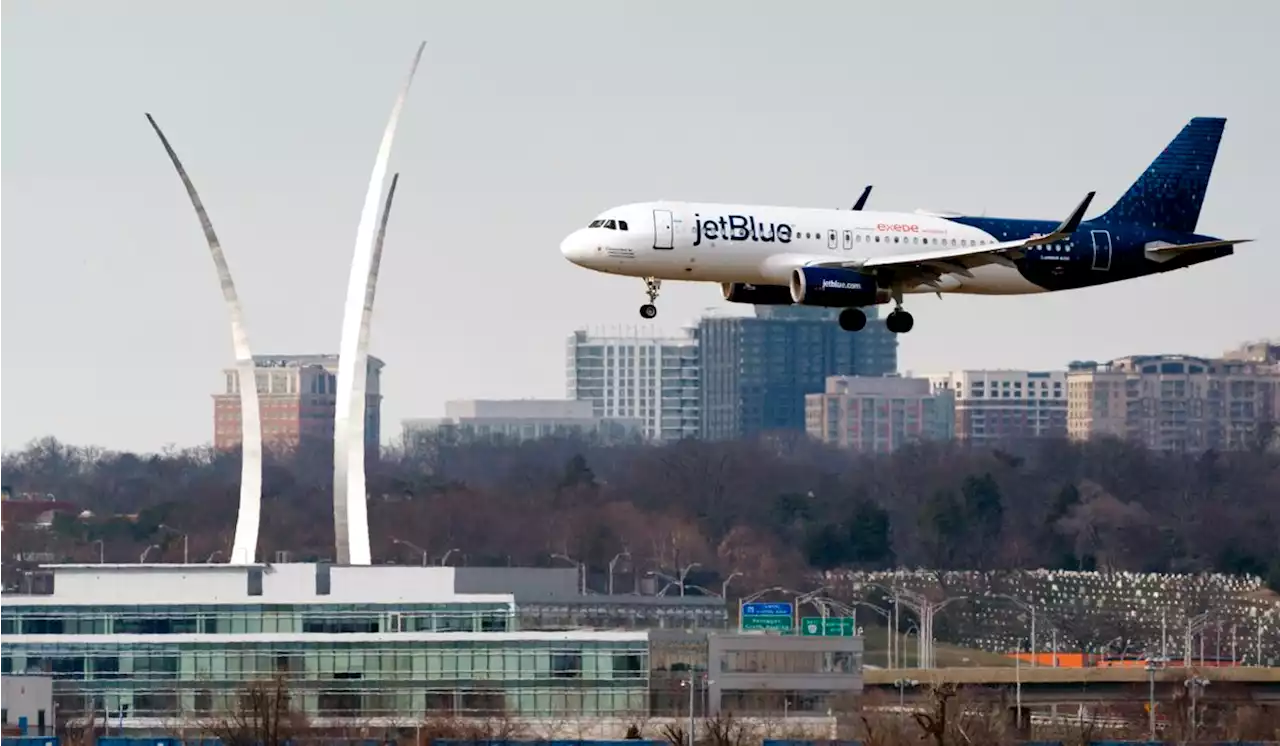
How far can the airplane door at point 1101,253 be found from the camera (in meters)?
110

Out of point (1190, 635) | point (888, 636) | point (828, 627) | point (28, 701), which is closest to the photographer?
point (28, 701)

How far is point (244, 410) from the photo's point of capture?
18738 cm

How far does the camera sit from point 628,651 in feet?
457

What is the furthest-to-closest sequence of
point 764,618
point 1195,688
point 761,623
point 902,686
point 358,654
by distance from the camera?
point 902,686, point 1195,688, point 761,623, point 764,618, point 358,654

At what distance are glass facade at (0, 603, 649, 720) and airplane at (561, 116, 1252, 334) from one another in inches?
1319

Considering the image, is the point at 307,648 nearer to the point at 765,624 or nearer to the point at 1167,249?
the point at 765,624

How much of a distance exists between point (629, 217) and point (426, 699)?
133ft

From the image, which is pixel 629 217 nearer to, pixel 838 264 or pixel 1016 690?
pixel 838 264

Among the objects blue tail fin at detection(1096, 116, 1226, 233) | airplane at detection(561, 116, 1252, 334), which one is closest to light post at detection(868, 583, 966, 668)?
blue tail fin at detection(1096, 116, 1226, 233)

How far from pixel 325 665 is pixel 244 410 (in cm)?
4757

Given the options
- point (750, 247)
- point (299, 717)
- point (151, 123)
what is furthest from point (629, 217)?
point (151, 123)

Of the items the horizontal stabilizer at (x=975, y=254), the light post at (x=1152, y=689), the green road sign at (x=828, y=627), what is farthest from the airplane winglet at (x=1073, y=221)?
the green road sign at (x=828, y=627)

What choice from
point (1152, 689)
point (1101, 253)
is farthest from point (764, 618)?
point (1101, 253)

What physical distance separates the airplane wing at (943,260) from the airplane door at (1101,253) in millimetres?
3088
